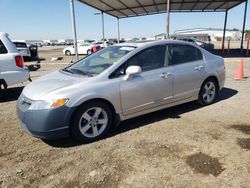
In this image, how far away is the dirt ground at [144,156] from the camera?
3.02m

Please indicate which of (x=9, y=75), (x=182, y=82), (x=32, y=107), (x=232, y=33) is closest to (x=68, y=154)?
(x=32, y=107)

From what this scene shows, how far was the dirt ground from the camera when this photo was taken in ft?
9.89

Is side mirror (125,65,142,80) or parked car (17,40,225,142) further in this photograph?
side mirror (125,65,142,80)

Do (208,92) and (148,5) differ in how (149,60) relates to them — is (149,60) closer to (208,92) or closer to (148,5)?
(208,92)

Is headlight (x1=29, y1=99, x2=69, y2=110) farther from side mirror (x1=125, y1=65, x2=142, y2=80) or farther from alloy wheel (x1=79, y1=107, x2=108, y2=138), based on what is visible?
side mirror (x1=125, y1=65, x2=142, y2=80)

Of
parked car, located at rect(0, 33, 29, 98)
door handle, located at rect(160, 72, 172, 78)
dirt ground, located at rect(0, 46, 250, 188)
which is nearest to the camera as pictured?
dirt ground, located at rect(0, 46, 250, 188)

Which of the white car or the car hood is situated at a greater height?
the car hood

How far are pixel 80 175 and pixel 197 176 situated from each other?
4.74ft

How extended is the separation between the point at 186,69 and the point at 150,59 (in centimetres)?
91

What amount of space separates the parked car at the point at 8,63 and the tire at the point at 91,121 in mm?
3672

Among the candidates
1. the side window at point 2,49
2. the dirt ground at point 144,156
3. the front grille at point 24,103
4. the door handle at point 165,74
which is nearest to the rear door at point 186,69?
the door handle at point 165,74

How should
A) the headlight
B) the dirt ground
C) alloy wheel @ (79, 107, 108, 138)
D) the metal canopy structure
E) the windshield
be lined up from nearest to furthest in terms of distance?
the dirt ground, the headlight, alloy wheel @ (79, 107, 108, 138), the windshield, the metal canopy structure

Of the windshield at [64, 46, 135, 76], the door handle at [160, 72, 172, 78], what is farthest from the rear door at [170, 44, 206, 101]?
the windshield at [64, 46, 135, 76]

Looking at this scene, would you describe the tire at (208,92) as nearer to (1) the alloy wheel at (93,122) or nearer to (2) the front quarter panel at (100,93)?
(2) the front quarter panel at (100,93)
